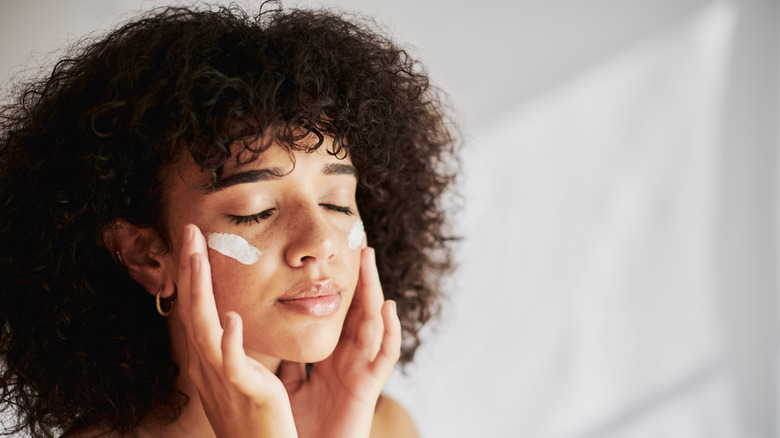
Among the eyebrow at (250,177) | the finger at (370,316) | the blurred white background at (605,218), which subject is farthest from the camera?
the blurred white background at (605,218)

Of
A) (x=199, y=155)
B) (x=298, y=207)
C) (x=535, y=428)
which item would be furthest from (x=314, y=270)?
(x=535, y=428)

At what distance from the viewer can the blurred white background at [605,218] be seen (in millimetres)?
2023

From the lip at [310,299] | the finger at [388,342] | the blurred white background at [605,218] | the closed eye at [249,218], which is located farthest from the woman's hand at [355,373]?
the blurred white background at [605,218]

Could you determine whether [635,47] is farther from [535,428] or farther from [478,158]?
[535,428]

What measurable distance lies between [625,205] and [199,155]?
1.49m

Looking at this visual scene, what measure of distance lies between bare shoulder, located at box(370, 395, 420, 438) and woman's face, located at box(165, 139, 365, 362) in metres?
0.53

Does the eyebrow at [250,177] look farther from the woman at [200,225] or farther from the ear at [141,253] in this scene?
the ear at [141,253]

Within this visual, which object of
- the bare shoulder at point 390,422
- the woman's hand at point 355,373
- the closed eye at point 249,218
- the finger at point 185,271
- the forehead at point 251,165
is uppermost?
the forehead at point 251,165

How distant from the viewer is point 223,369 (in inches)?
40.5

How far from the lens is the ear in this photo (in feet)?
3.93

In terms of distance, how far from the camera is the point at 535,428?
2.09 metres

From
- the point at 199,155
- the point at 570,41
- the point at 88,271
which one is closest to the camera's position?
the point at 199,155

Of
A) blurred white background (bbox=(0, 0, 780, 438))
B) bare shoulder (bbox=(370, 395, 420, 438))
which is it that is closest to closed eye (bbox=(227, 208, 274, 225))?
bare shoulder (bbox=(370, 395, 420, 438))

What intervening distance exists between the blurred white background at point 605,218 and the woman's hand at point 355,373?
0.63m
